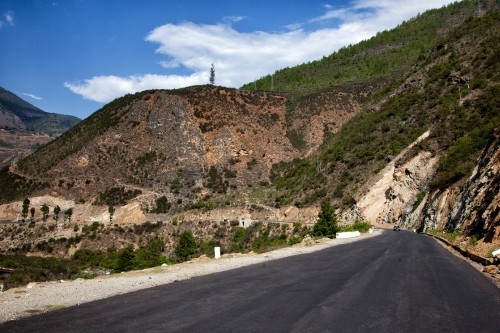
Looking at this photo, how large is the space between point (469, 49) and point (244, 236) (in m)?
50.2

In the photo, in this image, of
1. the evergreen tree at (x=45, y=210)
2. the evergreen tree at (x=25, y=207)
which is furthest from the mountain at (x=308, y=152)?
the evergreen tree at (x=45, y=210)

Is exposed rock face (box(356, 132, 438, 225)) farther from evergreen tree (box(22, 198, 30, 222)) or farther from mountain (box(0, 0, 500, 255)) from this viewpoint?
evergreen tree (box(22, 198, 30, 222))

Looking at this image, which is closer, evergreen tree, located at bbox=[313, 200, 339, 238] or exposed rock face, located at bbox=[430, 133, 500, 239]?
exposed rock face, located at bbox=[430, 133, 500, 239]

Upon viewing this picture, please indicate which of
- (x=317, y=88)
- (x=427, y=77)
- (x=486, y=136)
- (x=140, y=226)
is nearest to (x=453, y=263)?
(x=486, y=136)

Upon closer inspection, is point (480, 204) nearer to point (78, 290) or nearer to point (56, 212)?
point (78, 290)

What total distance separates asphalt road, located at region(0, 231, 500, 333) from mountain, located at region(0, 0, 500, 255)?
8.27m

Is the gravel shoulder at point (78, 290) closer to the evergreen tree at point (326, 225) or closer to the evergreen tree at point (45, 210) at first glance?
the evergreen tree at point (326, 225)

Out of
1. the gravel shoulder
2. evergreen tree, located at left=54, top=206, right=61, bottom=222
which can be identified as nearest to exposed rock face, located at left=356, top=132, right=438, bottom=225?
the gravel shoulder

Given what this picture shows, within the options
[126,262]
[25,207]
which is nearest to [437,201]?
[126,262]

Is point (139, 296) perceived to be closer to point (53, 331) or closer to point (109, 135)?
point (53, 331)

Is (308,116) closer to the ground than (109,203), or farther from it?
farther from it

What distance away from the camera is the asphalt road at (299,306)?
581 cm

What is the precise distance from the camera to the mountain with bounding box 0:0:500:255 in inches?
1657

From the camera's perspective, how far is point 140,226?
6200 centimetres
